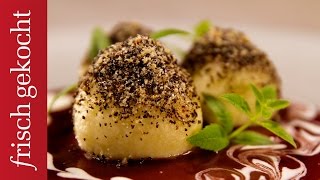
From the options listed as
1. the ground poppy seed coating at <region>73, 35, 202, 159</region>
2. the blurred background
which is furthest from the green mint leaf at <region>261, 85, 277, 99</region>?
the blurred background

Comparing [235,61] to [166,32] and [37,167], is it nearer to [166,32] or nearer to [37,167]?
[166,32]

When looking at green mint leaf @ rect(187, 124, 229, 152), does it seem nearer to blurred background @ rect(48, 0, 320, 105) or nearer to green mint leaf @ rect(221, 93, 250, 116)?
green mint leaf @ rect(221, 93, 250, 116)

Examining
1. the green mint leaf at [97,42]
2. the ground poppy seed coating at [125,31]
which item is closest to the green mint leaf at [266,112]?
the ground poppy seed coating at [125,31]

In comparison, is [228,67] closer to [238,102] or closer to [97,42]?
[238,102]

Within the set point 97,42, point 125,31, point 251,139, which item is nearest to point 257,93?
point 251,139

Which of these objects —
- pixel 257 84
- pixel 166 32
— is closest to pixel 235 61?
pixel 257 84

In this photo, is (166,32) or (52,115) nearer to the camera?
(166,32)
